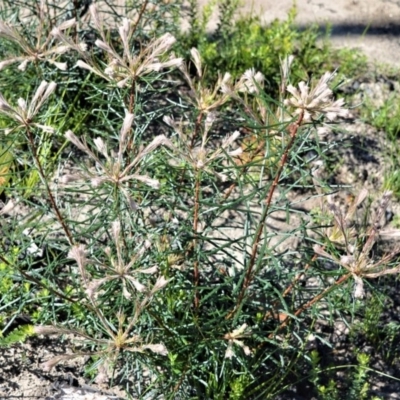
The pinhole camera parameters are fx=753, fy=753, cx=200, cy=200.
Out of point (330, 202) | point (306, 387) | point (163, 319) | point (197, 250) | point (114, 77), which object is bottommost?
point (306, 387)

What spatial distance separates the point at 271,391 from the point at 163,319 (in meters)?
0.52

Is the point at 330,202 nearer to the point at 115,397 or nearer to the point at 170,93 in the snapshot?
the point at 115,397

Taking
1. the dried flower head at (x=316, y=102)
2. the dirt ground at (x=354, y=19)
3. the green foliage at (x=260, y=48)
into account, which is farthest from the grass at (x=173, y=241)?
the dirt ground at (x=354, y=19)

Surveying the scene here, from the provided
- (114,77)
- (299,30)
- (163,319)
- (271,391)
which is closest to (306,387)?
(271,391)

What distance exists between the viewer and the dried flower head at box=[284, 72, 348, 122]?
1.78 meters

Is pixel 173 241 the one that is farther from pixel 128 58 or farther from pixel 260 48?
pixel 260 48

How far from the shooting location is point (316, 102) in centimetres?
179

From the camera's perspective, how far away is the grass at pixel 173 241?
1.95 m

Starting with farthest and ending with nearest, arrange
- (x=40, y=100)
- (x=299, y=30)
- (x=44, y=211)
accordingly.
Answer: (x=299, y=30)
(x=44, y=211)
(x=40, y=100)

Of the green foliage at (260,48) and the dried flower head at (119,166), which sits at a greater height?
the dried flower head at (119,166)

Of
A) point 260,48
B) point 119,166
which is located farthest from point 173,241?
point 260,48

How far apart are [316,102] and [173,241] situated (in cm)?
81

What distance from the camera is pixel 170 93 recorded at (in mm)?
3848

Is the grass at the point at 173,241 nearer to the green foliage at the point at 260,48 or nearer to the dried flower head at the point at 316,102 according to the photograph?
the dried flower head at the point at 316,102
